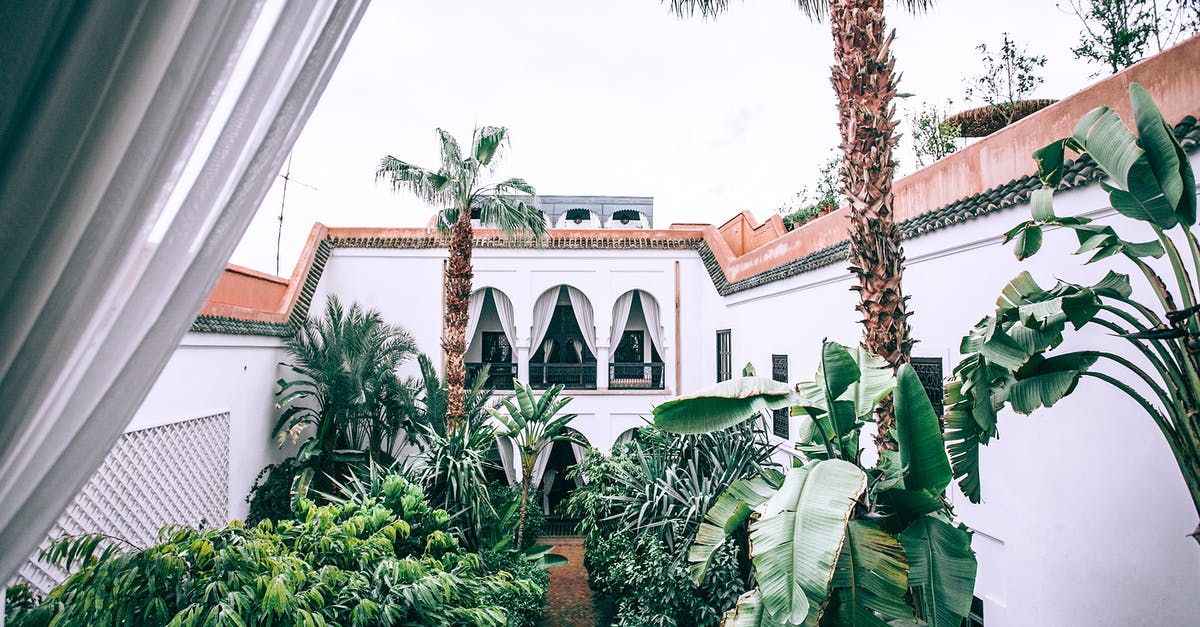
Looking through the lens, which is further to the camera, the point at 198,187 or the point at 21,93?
the point at 198,187

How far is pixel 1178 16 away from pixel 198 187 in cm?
917

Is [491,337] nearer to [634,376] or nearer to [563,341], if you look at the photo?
[563,341]

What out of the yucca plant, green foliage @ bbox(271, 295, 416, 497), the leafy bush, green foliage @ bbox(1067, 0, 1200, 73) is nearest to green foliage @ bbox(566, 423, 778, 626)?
the yucca plant

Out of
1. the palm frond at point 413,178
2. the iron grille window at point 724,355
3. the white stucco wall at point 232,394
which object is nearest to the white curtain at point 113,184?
the white stucco wall at point 232,394

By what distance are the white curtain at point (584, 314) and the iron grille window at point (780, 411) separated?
4.87 metres

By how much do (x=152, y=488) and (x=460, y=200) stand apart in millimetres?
5127

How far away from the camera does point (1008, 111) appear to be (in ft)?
26.2

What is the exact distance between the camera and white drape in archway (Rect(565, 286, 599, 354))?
12.3 m

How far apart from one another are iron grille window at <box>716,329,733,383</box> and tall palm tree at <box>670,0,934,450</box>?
617 centimetres

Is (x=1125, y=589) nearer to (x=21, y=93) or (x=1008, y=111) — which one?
(x=21, y=93)

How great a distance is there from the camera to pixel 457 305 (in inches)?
348

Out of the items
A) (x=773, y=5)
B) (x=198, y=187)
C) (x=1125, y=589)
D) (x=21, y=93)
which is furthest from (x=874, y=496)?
(x=773, y=5)

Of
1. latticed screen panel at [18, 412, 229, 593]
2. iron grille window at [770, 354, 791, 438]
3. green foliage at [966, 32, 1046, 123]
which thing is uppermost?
green foliage at [966, 32, 1046, 123]

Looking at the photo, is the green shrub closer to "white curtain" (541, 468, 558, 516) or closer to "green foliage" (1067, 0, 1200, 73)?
"white curtain" (541, 468, 558, 516)
